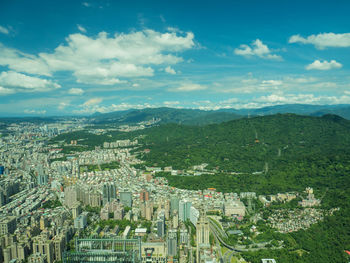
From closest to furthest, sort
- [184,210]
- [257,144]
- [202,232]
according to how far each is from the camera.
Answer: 1. [202,232]
2. [184,210]
3. [257,144]

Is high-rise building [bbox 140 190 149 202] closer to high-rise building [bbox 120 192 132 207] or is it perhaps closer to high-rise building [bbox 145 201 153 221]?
high-rise building [bbox 120 192 132 207]

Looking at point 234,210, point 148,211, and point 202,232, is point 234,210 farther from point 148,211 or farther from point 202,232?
point 148,211

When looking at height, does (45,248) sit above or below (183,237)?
above

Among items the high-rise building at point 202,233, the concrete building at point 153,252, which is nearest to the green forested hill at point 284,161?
the high-rise building at point 202,233

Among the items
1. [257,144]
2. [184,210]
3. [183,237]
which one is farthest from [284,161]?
[183,237]

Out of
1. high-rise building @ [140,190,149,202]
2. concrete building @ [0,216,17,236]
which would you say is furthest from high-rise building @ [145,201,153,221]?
concrete building @ [0,216,17,236]

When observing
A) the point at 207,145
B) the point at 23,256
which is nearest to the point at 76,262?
the point at 23,256

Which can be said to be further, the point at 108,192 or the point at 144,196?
the point at 108,192

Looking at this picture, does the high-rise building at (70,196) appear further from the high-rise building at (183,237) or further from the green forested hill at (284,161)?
the high-rise building at (183,237)
